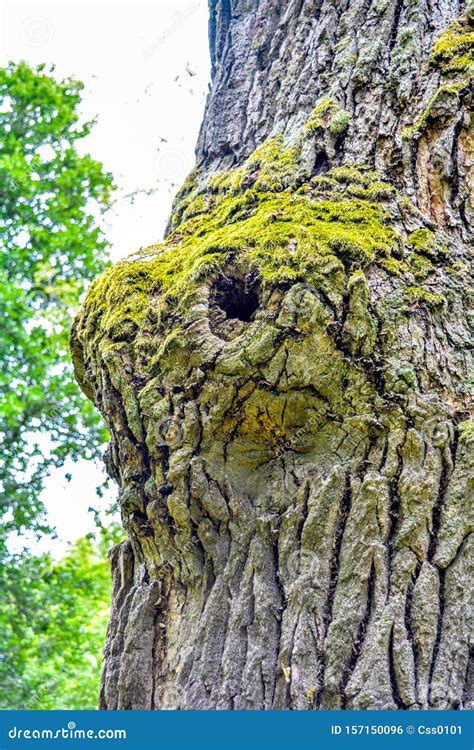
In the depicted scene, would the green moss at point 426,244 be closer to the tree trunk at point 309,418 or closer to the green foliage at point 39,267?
the tree trunk at point 309,418

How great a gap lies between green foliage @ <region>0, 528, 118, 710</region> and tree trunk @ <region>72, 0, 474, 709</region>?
579 cm

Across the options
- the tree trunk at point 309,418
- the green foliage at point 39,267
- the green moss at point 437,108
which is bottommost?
the tree trunk at point 309,418

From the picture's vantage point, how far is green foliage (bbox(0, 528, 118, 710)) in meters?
7.57

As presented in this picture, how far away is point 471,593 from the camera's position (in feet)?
5.91

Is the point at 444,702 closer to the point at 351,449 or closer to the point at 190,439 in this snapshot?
the point at 351,449

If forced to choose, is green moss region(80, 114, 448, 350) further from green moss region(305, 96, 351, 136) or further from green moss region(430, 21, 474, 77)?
green moss region(430, 21, 474, 77)

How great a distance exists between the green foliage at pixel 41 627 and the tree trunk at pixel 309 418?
19.0ft

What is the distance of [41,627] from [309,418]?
686 centimetres

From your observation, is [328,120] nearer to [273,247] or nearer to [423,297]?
[273,247]

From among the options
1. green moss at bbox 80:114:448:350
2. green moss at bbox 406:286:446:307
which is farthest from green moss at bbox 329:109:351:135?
green moss at bbox 406:286:446:307

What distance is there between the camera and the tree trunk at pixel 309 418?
6.00 ft

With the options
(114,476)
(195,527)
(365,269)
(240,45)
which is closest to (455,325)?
(365,269)

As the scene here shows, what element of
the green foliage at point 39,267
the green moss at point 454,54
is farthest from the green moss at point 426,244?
the green foliage at point 39,267

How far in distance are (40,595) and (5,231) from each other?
436cm
